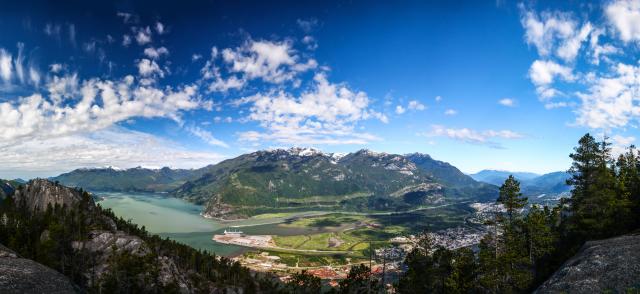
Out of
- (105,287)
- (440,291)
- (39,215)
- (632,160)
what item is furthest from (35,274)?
(39,215)

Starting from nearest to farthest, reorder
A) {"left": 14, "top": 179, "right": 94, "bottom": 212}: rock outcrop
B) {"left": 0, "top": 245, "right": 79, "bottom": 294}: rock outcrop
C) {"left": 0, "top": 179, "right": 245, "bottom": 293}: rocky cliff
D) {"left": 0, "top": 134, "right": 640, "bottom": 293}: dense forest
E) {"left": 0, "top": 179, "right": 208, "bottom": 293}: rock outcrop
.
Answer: {"left": 0, "top": 245, "right": 79, "bottom": 294}: rock outcrop
{"left": 0, "top": 179, "right": 208, "bottom": 293}: rock outcrop
{"left": 0, "top": 134, "right": 640, "bottom": 293}: dense forest
{"left": 0, "top": 179, "right": 245, "bottom": 293}: rocky cliff
{"left": 14, "top": 179, "right": 94, "bottom": 212}: rock outcrop

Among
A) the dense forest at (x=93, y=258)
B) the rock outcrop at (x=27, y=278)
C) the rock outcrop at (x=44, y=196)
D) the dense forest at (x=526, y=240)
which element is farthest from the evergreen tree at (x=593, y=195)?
the rock outcrop at (x=44, y=196)

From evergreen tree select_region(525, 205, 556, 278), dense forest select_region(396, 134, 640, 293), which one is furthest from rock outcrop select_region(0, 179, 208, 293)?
evergreen tree select_region(525, 205, 556, 278)

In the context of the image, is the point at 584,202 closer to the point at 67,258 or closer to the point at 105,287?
the point at 105,287

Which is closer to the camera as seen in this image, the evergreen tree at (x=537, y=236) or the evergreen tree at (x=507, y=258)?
Answer: the evergreen tree at (x=507, y=258)

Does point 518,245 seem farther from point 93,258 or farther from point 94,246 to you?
point 94,246

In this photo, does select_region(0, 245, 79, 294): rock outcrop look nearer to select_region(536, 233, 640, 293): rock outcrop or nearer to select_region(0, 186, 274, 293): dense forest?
select_region(0, 186, 274, 293): dense forest

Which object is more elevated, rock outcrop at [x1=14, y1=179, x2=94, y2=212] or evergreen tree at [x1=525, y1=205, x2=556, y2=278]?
rock outcrop at [x1=14, y1=179, x2=94, y2=212]

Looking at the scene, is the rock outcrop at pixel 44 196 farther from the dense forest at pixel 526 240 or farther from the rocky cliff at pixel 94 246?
the dense forest at pixel 526 240
